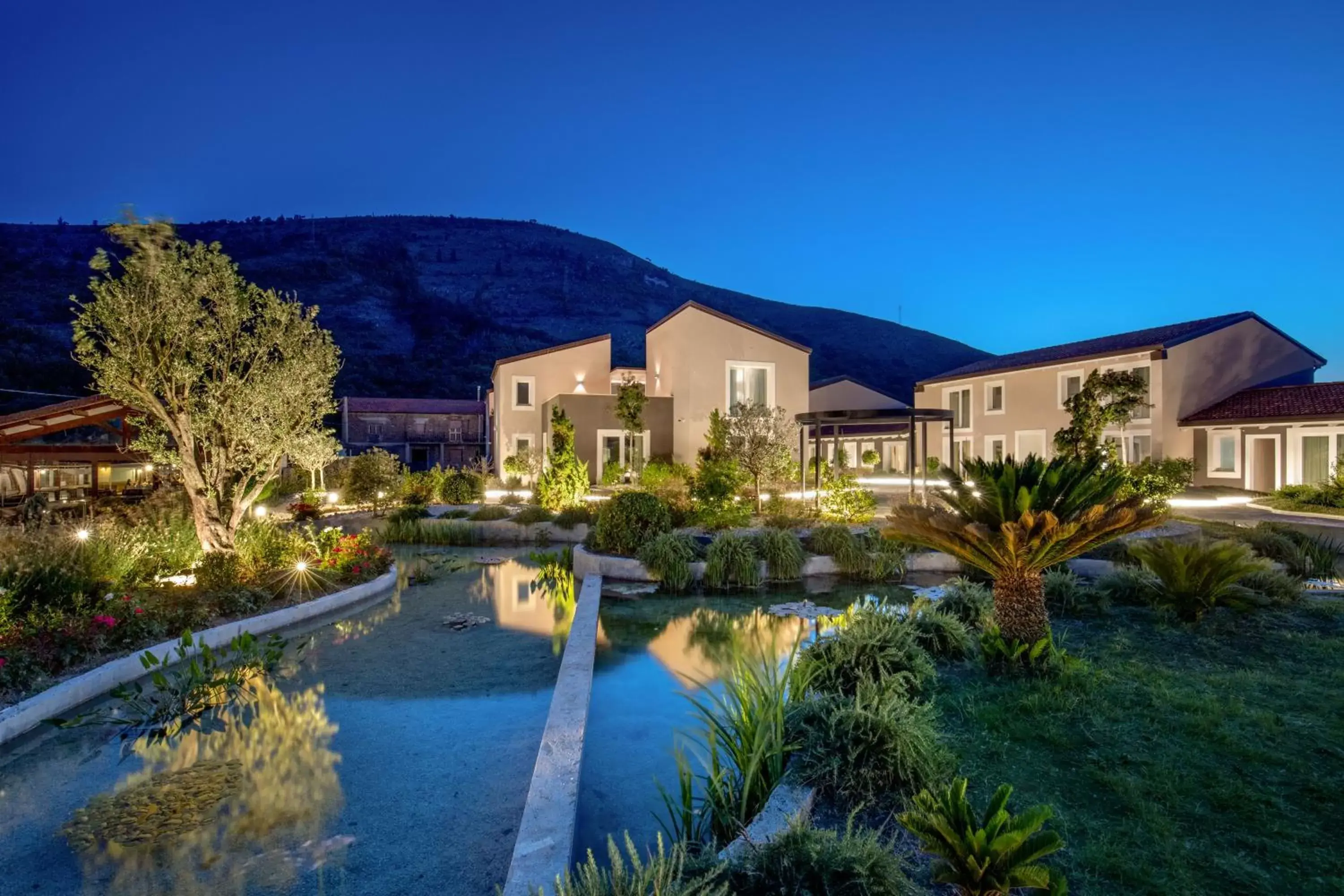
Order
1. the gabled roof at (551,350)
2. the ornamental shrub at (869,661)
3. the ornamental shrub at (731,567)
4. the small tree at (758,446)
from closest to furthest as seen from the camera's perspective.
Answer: the ornamental shrub at (869,661) < the ornamental shrub at (731,567) < the small tree at (758,446) < the gabled roof at (551,350)

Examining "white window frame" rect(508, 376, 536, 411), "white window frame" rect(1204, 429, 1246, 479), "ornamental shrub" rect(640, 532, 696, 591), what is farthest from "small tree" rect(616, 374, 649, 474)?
"white window frame" rect(1204, 429, 1246, 479)

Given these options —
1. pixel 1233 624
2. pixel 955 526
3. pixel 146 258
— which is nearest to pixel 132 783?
pixel 955 526

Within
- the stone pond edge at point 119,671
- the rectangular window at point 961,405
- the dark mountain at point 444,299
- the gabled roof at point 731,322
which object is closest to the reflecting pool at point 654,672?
the stone pond edge at point 119,671

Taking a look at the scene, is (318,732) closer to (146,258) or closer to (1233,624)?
(146,258)

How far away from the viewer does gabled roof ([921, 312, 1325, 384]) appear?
930 inches

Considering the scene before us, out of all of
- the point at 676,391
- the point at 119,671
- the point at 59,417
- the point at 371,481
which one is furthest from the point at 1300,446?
the point at 59,417

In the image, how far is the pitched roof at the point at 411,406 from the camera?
42625mm

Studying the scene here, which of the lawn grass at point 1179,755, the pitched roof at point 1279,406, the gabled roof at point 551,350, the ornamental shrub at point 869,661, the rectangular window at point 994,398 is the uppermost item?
the gabled roof at point 551,350

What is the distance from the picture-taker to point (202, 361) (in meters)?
9.16

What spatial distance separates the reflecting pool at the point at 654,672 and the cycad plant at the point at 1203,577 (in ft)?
10.3

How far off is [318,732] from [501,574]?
714cm

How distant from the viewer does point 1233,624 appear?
21.9 ft

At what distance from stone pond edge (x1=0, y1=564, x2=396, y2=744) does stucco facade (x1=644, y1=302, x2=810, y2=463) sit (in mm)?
16924

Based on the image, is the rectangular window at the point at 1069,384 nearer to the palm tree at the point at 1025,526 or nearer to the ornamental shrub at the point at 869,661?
the palm tree at the point at 1025,526
